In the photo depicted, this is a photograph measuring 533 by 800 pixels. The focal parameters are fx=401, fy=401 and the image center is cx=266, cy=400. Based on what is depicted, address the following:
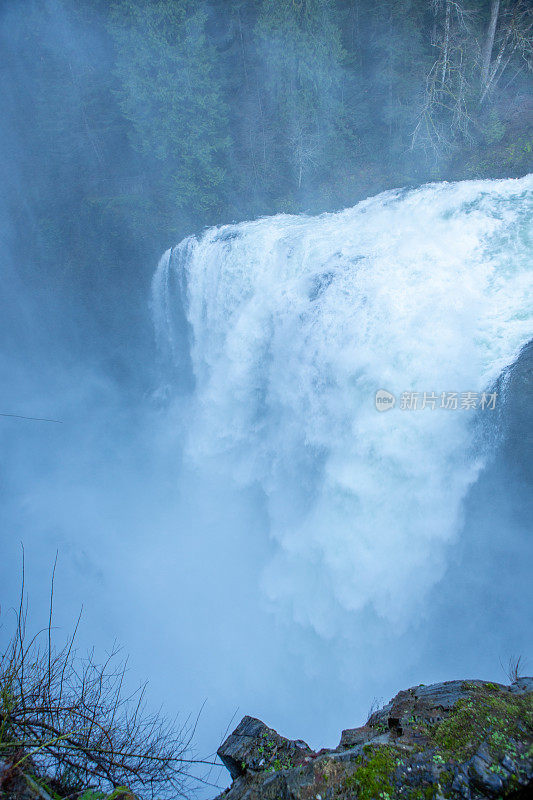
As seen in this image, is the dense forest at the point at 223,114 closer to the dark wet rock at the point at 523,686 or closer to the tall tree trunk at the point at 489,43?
the tall tree trunk at the point at 489,43

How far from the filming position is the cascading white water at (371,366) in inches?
284

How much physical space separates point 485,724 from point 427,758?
45 centimetres

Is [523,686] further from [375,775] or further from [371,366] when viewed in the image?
[371,366]

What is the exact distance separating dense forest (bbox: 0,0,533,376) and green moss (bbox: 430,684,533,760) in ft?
32.8

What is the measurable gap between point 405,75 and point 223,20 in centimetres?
631

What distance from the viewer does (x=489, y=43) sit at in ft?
31.3

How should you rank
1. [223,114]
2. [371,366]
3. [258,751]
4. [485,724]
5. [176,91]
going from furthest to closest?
[223,114], [176,91], [371,366], [258,751], [485,724]

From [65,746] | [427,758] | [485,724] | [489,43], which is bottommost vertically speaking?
[65,746]

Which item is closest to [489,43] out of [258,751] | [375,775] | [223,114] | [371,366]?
[223,114]

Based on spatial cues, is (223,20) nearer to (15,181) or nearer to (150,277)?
(150,277)

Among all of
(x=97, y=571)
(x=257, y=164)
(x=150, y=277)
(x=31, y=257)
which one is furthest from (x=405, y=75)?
(x=97, y=571)

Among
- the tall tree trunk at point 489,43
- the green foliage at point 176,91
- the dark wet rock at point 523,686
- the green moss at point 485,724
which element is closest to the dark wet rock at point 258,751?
the green moss at point 485,724

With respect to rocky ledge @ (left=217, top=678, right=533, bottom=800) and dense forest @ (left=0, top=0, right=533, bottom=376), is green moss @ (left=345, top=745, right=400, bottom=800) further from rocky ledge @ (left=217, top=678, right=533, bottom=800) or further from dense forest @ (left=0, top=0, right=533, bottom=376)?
dense forest @ (left=0, top=0, right=533, bottom=376)

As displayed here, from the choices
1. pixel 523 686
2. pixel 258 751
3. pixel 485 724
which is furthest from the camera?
pixel 258 751
